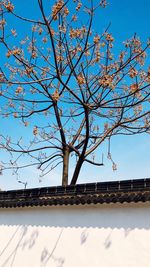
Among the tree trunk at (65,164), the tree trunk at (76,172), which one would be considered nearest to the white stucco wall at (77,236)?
the tree trunk at (76,172)

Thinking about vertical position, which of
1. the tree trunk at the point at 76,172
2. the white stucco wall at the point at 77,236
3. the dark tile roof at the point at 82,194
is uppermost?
the tree trunk at the point at 76,172

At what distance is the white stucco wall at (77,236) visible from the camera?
17.6 ft

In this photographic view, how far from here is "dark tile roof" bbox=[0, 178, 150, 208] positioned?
5.52 meters

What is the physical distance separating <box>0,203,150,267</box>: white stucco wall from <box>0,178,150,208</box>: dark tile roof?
14 centimetres

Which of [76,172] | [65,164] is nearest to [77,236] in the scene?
[76,172]

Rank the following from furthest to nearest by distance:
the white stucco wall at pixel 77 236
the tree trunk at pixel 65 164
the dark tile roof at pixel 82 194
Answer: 1. the tree trunk at pixel 65 164
2. the dark tile roof at pixel 82 194
3. the white stucco wall at pixel 77 236

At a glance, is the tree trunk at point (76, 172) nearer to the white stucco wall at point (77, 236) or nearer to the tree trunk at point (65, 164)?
the tree trunk at point (65, 164)

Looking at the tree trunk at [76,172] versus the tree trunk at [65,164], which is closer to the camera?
the tree trunk at [76,172]

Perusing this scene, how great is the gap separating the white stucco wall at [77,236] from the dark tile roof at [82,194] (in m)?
0.14

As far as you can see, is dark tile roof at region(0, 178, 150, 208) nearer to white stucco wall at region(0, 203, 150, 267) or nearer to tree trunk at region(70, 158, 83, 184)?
white stucco wall at region(0, 203, 150, 267)

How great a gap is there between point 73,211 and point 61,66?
20.8 feet

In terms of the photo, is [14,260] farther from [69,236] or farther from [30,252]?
[69,236]

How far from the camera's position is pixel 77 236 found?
6.27 meters

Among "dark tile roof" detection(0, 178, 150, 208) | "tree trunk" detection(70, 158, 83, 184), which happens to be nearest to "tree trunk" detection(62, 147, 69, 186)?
"tree trunk" detection(70, 158, 83, 184)
